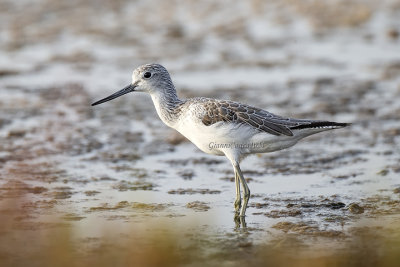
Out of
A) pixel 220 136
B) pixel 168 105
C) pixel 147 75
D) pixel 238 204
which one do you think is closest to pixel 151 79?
pixel 147 75

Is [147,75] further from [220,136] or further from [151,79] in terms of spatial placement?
[220,136]

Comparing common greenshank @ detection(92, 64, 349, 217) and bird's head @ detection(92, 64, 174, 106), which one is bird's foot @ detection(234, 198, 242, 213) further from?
bird's head @ detection(92, 64, 174, 106)

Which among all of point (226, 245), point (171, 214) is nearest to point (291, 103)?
point (171, 214)

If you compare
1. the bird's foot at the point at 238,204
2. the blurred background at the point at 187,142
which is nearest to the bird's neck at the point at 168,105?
the blurred background at the point at 187,142

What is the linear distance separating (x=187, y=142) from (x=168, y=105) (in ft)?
8.55

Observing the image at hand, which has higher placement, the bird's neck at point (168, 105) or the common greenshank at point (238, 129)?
the bird's neck at point (168, 105)

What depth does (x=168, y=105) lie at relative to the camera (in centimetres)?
909

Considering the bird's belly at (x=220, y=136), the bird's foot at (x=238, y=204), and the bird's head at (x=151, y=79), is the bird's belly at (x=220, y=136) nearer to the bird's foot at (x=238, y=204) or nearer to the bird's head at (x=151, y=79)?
the bird's foot at (x=238, y=204)

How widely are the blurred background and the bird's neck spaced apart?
863 mm

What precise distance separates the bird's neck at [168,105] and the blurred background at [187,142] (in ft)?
2.83

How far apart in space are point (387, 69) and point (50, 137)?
6.76 metres

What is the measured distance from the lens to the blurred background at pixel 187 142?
24.1 feet

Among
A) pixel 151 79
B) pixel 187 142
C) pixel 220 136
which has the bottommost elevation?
pixel 220 136

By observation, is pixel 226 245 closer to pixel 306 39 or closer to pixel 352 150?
pixel 352 150
